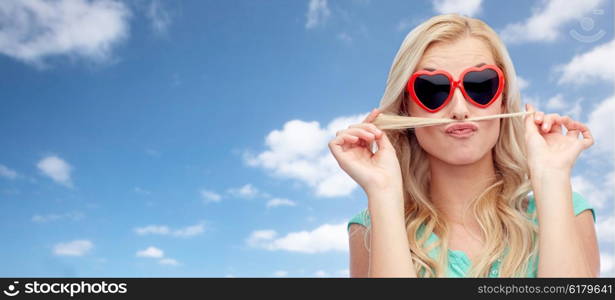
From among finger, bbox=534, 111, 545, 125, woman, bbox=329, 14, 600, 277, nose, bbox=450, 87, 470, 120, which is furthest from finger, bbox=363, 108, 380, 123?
finger, bbox=534, 111, 545, 125

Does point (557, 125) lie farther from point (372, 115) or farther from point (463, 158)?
point (372, 115)

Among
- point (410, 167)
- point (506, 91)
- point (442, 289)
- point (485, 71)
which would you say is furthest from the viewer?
point (410, 167)

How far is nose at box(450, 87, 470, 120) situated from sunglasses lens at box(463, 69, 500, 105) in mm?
71

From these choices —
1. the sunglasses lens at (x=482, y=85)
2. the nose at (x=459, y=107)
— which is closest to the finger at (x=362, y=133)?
the nose at (x=459, y=107)

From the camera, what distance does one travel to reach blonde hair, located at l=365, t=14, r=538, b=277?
438 centimetres

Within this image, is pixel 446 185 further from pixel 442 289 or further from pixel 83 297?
pixel 83 297

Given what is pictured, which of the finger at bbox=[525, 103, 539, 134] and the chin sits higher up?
the finger at bbox=[525, 103, 539, 134]

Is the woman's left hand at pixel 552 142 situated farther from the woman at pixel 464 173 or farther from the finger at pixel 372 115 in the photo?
the finger at pixel 372 115

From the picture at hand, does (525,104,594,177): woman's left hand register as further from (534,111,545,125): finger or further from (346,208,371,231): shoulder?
(346,208,371,231): shoulder

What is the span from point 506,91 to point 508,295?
5.90 ft

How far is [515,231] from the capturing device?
14.5 ft

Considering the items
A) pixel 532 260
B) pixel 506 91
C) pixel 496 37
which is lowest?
pixel 532 260

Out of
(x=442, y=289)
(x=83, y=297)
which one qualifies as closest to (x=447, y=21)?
(x=442, y=289)

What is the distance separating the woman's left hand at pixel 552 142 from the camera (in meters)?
3.96
